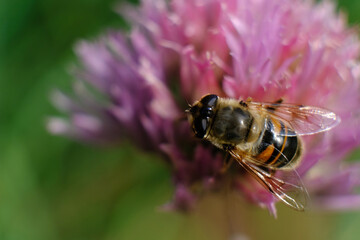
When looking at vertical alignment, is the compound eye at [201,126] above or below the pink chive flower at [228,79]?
below

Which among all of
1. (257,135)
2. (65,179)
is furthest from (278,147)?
(65,179)

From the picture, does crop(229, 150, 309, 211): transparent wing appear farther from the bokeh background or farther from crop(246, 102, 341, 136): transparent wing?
the bokeh background

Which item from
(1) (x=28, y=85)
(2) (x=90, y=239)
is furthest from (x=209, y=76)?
(1) (x=28, y=85)

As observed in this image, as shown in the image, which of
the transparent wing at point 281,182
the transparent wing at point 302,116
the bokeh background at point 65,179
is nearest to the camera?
the transparent wing at point 281,182

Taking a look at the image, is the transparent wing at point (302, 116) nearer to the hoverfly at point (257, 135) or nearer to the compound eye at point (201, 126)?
the hoverfly at point (257, 135)

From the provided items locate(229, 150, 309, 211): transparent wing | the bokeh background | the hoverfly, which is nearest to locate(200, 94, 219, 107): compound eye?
the hoverfly

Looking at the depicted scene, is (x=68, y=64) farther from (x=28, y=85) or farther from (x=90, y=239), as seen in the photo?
(x=90, y=239)

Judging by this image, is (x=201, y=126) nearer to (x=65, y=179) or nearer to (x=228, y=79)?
(x=228, y=79)

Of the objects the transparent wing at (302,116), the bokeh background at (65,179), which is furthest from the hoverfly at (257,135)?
the bokeh background at (65,179)
